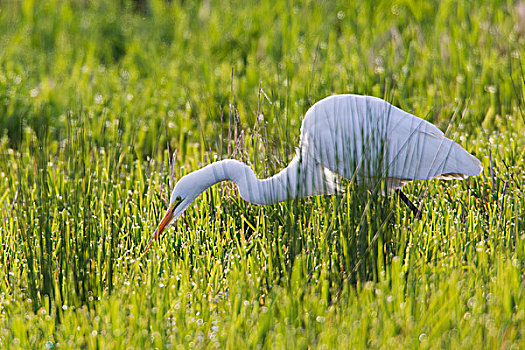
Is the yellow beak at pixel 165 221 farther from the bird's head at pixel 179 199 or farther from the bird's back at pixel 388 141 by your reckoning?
the bird's back at pixel 388 141

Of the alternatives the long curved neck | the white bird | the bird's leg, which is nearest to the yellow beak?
the white bird

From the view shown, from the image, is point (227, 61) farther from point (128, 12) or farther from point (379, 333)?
point (379, 333)

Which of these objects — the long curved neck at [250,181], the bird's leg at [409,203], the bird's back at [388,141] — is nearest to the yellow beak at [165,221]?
the long curved neck at [250,181]

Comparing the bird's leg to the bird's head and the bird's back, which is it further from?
the bird's head

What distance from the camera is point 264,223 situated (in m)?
3.09

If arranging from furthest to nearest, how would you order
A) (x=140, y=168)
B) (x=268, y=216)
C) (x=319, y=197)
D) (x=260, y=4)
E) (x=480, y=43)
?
(x=260, y=4), (x=480, y=43), (x=140, y=168), (x=319, y=197), (x=268, y=216)

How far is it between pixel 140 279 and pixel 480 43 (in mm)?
3814

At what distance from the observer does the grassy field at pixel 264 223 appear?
7.45 ft

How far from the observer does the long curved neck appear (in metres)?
3.01

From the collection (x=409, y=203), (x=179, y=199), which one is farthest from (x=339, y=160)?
(x=179, y=199)

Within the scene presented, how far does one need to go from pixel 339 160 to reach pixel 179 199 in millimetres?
811

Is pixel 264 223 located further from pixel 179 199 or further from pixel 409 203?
pixel 409 203

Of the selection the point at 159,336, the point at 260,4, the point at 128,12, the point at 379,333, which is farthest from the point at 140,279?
the point at 128,12

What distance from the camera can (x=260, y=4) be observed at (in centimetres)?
682
